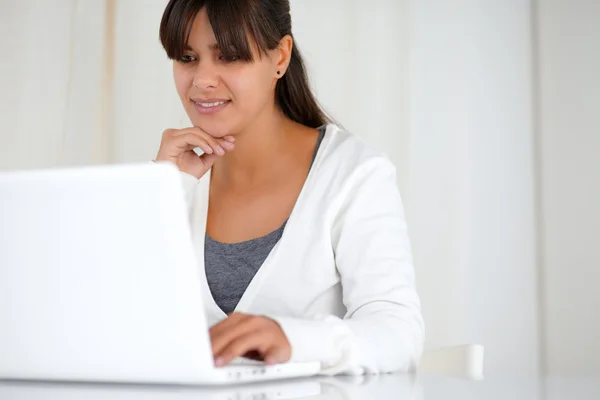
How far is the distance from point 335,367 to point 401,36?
1.85m

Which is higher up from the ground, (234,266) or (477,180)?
(477,180)

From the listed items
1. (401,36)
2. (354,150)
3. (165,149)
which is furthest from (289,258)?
(401,36)

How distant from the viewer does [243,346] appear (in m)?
0.84

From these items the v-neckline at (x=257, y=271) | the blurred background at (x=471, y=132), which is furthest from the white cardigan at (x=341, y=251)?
the blurred background at (x=471, y=132)

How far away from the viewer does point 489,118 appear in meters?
2.57

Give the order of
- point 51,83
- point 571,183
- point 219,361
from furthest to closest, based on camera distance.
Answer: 1. point 51,83
2. point 571,183
3. point 219,361

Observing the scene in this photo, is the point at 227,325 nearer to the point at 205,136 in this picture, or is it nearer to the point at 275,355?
the point at 275,355

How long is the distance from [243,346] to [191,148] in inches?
33.4

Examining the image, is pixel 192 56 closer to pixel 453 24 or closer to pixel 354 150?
pixel 354 150

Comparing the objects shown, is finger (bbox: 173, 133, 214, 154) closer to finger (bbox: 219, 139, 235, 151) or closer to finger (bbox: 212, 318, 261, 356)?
finger (bbox: 219, 139, 235, 151)

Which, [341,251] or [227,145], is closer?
[341,251]

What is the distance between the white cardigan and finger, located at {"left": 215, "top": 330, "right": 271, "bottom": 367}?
35 cm

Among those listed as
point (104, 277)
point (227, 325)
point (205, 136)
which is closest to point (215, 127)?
point (205, 136)

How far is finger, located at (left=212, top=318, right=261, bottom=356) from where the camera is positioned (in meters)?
0.83
